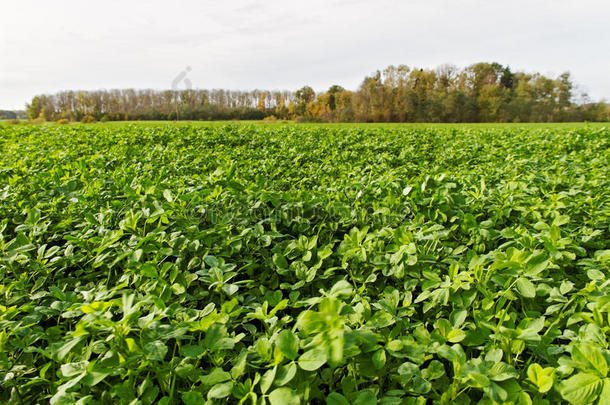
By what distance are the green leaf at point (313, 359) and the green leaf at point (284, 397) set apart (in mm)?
70

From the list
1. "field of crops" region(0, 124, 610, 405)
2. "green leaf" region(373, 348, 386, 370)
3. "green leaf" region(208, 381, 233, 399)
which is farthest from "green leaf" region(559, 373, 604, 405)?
"green leaf" region(208, 381, 233, 399)

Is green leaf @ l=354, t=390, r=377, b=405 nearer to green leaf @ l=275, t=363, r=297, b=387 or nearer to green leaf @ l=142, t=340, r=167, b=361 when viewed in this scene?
green leaf @ l=275, t=363, r=297, b=387

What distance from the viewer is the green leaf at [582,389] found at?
82 cm

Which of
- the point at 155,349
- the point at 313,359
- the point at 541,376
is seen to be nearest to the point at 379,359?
the point at 313,359

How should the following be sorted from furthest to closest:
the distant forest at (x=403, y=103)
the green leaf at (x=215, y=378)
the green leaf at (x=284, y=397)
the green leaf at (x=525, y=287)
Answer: the distant forest at (x=403, y=103) → the green leaf at (x=525, y=287) → the green leaf at (x=215, y=378) → the green leaf at (x=284, y=397)

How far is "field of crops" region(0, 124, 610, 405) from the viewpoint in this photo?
93cm

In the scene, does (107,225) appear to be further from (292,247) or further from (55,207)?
(292,247)

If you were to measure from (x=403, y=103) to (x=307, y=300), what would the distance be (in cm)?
6040

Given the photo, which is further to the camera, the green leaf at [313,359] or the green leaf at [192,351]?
the green leaf at [192,351]

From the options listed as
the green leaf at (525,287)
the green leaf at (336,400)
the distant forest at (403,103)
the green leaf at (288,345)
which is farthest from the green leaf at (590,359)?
the distant forest at (403,103)

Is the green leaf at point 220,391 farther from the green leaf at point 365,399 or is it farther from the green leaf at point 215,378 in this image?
the green leaf at point 365,399

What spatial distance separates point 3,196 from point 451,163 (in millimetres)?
7399

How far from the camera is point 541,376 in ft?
2.99

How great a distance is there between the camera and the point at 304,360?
2.72ft
